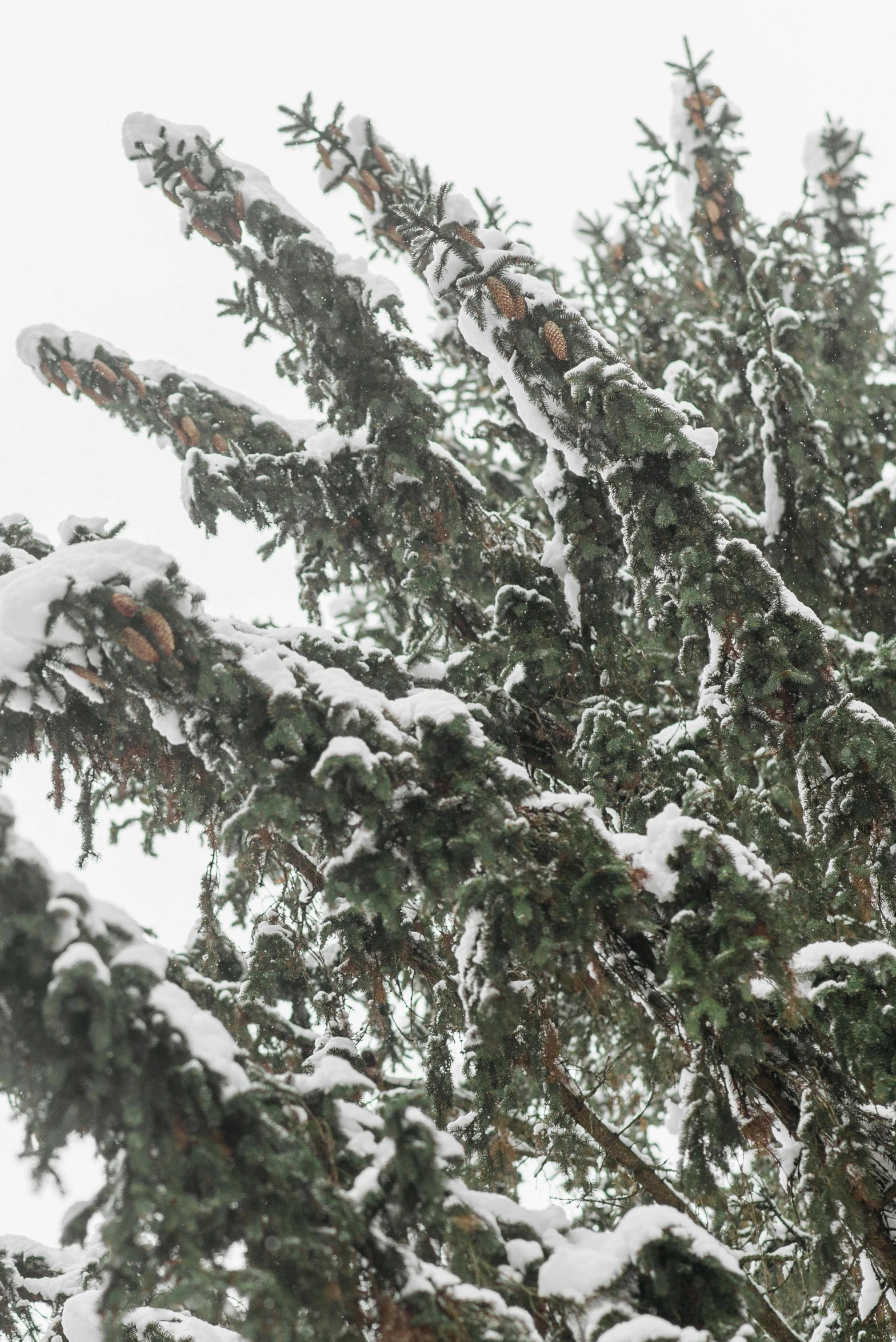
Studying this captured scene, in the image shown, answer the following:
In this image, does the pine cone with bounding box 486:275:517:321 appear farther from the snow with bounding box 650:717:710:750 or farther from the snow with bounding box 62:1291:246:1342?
the snow with bounding box 62:1291:246:1342

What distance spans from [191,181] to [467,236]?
2469mm

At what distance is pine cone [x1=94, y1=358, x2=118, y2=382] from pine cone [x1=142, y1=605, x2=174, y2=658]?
378 centimetres

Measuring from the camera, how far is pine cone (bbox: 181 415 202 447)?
6871 mm

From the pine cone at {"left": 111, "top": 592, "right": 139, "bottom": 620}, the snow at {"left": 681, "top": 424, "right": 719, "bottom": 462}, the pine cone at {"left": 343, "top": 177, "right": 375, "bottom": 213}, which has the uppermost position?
the pine cone at {"left": 343, "top": 177, "right": 375, "bottom": 213}

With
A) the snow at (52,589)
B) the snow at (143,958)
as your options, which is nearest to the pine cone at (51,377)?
the snow at (52,589)

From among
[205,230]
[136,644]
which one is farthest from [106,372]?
[136,644]

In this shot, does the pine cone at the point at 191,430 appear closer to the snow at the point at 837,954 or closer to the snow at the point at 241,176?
the snow at the point at 241,176

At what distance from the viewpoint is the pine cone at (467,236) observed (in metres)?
5.82

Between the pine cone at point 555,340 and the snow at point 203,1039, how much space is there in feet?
13.6

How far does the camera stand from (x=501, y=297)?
5.66 meters

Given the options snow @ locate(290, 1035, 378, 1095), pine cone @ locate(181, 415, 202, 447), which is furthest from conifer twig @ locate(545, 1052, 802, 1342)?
pine cone @ locate(181, 415, 202, 447)

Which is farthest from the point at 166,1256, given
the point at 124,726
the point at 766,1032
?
the point at 766,1032

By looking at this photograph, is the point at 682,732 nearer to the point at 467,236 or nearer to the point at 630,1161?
the point at 630,1161

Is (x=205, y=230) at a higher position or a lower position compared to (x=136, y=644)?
higher
